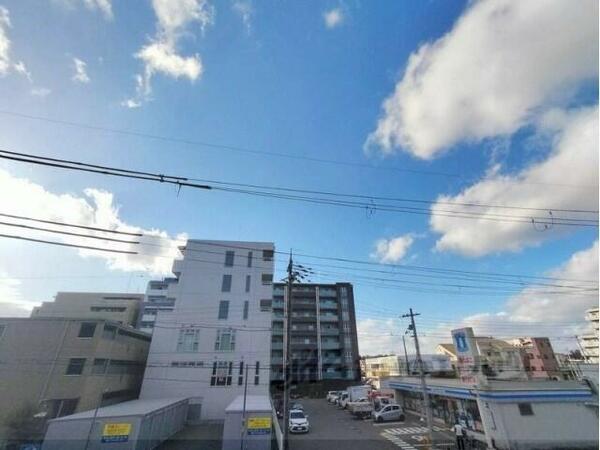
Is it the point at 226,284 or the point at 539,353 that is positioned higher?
the point at 226,284

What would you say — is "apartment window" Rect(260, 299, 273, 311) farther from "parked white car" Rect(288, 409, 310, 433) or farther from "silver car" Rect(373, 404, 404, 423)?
"silver car" Rect(373, 404, 404, 423)

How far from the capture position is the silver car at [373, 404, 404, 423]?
27.7m

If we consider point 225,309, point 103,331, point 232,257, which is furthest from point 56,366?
point 232,257

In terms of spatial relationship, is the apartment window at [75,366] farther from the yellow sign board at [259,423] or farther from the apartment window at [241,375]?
the yellow sign board at [259,423]

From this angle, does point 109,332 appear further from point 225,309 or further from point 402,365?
point 402,365

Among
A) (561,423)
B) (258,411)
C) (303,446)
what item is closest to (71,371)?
(258,411)

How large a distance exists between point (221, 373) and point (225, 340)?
3.51m

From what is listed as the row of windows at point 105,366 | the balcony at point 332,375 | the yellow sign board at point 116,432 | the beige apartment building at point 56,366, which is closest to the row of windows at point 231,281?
the row of windows at point 105,366

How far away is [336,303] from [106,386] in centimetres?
4356

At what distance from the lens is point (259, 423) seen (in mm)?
18562

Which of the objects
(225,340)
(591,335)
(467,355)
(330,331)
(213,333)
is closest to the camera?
(467,355)

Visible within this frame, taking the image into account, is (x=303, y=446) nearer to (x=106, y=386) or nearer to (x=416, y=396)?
(x=416, y=396)

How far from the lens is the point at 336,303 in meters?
62.3

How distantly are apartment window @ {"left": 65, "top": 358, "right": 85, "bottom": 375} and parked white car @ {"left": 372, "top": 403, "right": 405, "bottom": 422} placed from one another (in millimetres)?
26882
